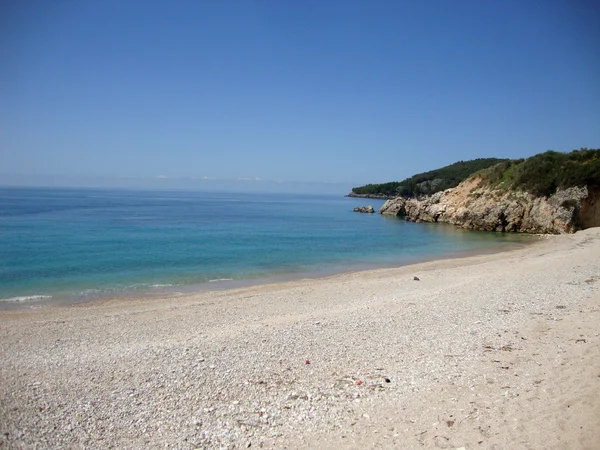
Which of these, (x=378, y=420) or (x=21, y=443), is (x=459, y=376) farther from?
(x=21, y=443)

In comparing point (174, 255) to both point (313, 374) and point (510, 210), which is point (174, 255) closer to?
point (313, 374)

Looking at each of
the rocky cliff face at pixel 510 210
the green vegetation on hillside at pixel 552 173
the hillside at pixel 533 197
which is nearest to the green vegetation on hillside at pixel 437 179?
the rocky cliff face at pixel 510 210

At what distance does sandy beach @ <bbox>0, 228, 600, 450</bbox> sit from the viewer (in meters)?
6.14

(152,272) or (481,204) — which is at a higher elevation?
(481,204)

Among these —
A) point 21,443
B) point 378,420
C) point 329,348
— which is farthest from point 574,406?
point 21,443

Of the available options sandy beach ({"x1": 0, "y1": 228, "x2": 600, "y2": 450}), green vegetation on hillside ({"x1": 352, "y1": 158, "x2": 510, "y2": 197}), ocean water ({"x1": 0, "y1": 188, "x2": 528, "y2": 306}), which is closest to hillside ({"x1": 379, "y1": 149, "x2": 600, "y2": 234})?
ocean water ({"x1": 0, "y1": 188, "x2": 528, "y2": 306})

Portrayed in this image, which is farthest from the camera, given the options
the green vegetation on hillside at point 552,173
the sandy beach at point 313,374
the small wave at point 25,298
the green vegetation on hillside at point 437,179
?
the green vegetation on hillside at point 437,179

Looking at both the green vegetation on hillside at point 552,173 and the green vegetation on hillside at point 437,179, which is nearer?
the green vegetation on hillside at point 552,173

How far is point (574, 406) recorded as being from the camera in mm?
6203

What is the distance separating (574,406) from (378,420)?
3.09m

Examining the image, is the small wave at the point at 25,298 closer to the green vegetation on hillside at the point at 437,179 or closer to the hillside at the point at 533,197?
the hillside at the point at 533,197

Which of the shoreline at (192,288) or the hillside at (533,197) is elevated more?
the hillside at (533,197)

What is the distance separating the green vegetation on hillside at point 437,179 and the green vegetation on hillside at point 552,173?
55666mm

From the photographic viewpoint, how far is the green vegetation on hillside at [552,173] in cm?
3831
